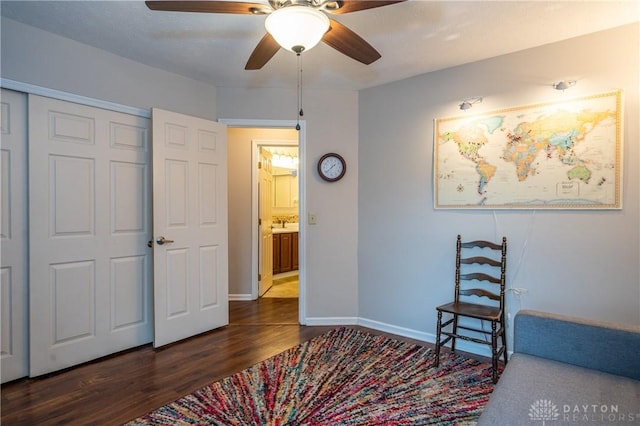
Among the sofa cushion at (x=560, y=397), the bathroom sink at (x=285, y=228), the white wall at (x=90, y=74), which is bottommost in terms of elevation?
the sofa cushion at (x=560, y=397)

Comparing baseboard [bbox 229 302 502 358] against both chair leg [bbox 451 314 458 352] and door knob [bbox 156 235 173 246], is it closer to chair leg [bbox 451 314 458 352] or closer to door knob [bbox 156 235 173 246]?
chair leg [bbox 451 314 458 352]

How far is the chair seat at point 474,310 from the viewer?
238 cm

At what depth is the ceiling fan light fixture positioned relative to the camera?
1.55 metres

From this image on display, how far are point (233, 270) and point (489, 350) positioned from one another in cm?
302

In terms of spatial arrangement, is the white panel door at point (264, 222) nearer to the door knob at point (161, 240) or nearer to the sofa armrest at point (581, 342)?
the door knob at point (161, 240)

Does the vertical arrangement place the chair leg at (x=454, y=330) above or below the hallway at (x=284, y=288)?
above

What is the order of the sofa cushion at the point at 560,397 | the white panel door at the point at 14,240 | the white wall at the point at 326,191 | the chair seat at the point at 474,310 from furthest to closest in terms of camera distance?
the white wall at the point at 326,191 < the chair seat at the point at 474,310 < the white panel door at the point at 14,240 < the sofa cushion at the point at 560,397

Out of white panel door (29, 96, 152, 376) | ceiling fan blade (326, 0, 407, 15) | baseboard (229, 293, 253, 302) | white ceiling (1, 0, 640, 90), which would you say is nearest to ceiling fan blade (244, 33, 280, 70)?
white ceiling (1, 0, 640, 90)

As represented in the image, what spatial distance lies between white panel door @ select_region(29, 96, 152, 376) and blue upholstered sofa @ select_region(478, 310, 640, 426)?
8.76 ft

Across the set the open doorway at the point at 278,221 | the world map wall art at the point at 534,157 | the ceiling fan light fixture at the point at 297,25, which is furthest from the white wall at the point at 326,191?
the ceiling fan light fixture at the point at 297,25

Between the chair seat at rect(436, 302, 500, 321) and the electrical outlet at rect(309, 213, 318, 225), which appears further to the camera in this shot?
the electrical outlet at rect(309, 213, 318, 225)

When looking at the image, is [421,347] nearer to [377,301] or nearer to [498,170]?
[377,301]

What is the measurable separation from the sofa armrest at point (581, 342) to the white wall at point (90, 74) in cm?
310

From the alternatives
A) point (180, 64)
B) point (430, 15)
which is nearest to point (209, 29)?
point (180, 64)
